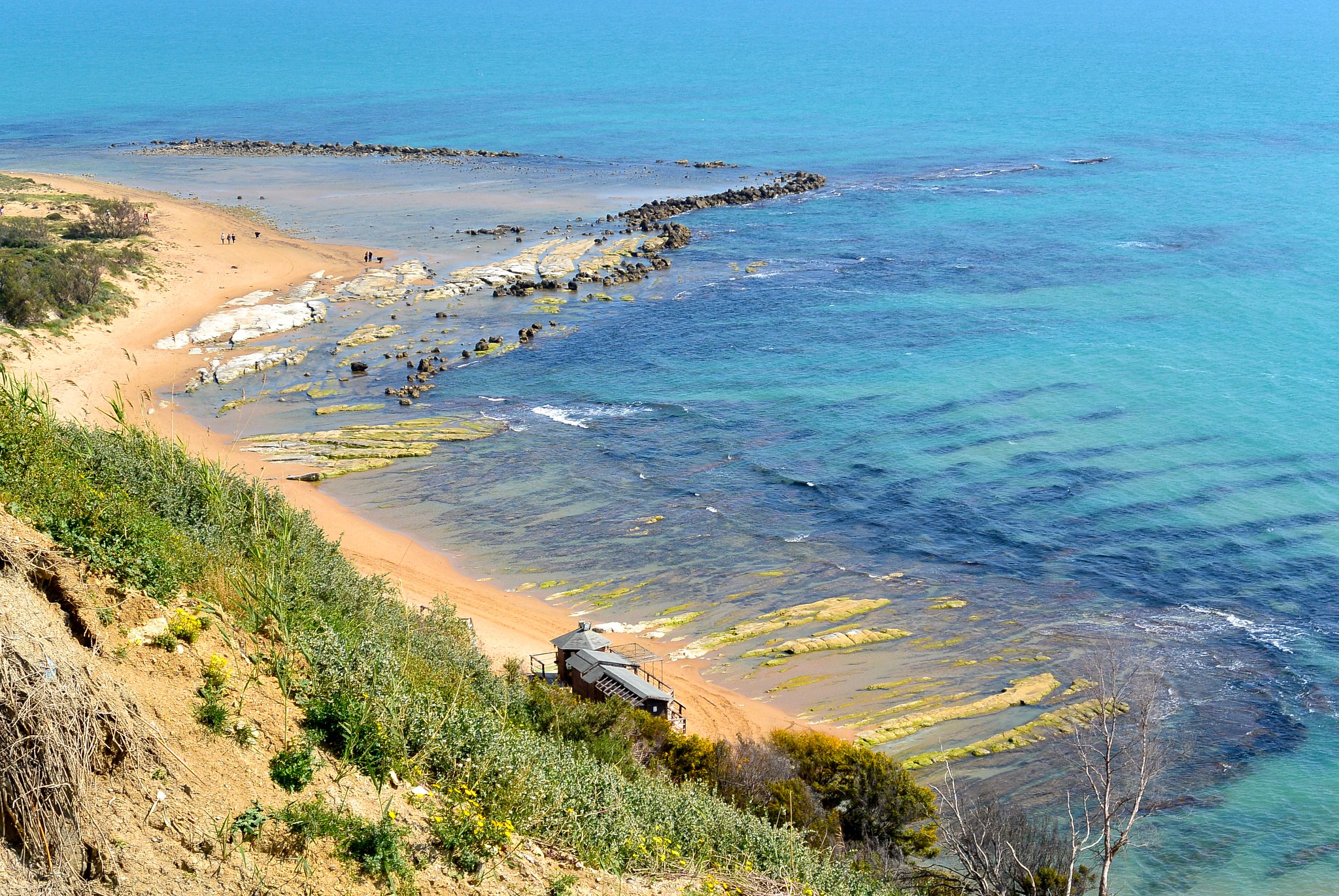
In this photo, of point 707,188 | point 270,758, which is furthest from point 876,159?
point 270,758

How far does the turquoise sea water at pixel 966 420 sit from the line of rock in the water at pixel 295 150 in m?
6.72

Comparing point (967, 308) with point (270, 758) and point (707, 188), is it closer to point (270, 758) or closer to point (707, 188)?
point (707, 188)

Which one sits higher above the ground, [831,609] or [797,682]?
[831,609]

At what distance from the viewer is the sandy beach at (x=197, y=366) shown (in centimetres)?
2853

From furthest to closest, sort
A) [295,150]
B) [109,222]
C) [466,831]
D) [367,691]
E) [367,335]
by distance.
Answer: [295,150] → [109,222] → [367,335] → [367,691] → [466,831]

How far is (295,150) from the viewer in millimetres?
118000

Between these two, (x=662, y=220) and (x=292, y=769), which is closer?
(x=292, y=769)

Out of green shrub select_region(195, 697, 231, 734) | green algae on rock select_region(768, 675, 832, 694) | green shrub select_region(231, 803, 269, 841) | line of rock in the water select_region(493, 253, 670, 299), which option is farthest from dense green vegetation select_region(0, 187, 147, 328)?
green shrub select_region(231, 803, 269, 841)

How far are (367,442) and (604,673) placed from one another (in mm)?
22880

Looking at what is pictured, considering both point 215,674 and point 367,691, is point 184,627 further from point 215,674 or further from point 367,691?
point 367,691

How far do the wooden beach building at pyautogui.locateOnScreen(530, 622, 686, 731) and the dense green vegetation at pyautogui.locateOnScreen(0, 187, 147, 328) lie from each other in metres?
37.1

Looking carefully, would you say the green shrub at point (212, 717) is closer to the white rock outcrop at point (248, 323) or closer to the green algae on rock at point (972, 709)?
the green algae on rock at point (972, 709)

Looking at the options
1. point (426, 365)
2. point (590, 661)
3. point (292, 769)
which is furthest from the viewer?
point (426, 365)

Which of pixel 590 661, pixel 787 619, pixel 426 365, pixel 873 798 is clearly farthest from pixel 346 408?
pixel 873 798
